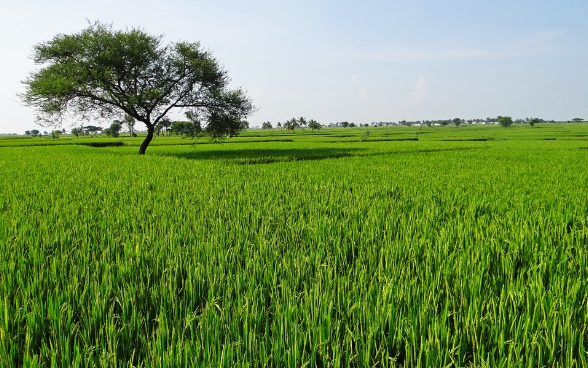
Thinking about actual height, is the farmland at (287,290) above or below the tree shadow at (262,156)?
below

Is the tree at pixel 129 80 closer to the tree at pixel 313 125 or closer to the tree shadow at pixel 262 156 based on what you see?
the tree shadow at pixel 262 156

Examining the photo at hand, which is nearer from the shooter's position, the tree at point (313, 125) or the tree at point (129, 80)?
the tree at point (129, 80)

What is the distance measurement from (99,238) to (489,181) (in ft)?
40.1

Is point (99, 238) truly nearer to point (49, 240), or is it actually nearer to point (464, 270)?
point (49, 240)

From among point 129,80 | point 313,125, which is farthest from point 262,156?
point 313,125

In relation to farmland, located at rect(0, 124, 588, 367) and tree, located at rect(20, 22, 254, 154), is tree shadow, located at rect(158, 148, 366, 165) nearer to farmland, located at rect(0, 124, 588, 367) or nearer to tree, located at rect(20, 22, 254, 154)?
tree, located at rect(20, 22, 254, 154)

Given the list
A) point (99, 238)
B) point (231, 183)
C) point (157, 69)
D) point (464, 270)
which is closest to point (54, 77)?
point (157, 69)

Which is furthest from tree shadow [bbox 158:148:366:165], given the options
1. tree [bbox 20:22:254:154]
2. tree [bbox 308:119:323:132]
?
tree [bbox 308:119:323:132]

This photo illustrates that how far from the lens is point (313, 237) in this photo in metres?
4.76

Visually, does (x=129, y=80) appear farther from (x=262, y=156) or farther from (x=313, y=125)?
(x=313, y=125)

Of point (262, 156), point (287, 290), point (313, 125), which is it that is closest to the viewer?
point (287, 290)

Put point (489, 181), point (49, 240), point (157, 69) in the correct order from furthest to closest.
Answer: point (157, 69)
point (489, 181)
point (49, 240)

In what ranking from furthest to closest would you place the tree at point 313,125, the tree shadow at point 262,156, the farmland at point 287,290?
1. the tree at point 313,125
2. the tree shadow at point 262,156
3. the farmland at point 287,290

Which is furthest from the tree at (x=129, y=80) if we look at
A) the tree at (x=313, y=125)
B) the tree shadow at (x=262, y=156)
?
the tree at (x=313, y=125)
